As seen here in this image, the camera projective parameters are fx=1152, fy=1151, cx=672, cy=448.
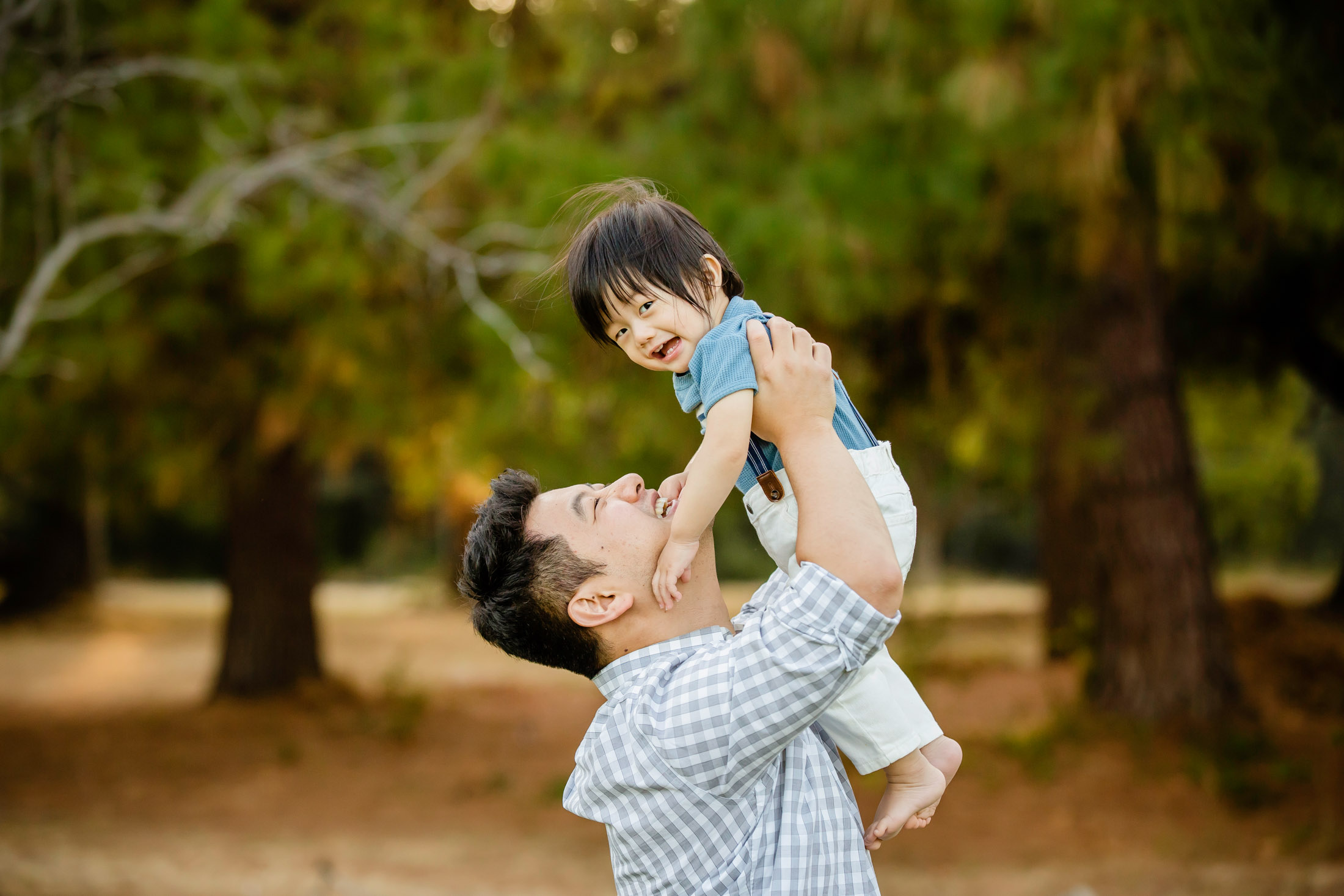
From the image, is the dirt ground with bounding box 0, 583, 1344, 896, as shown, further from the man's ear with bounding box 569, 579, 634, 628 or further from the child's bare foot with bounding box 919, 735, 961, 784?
the man's ear with bounding box 569, 579, 634, 628

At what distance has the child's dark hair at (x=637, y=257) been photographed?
5.04 ft

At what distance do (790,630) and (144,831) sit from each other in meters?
6.53

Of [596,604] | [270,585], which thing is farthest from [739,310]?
[270,585]

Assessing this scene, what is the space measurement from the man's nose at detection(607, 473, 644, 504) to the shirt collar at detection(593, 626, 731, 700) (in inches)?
8.1

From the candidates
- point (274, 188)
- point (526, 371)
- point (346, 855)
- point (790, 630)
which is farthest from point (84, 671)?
point (790, 630)

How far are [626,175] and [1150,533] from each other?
3716mm

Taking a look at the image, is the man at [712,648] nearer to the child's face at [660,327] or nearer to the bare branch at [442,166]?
the child's face at [660,327]

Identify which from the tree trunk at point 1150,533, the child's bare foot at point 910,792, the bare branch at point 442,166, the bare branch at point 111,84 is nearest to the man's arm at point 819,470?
the child's bare foot at point 910,792

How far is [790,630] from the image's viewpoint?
4.35ft

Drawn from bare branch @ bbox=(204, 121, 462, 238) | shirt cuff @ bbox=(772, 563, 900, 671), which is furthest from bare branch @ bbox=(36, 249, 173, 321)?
shirt cuff @ bbox=(772, 563, 900, 671)

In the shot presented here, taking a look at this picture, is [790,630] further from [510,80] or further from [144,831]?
[144,831]

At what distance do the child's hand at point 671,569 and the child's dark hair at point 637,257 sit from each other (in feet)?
1.05

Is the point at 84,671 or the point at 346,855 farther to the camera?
the point at 84,671

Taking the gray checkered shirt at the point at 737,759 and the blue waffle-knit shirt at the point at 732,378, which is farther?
the blue waffle-knit shirt at the point at 732,378
